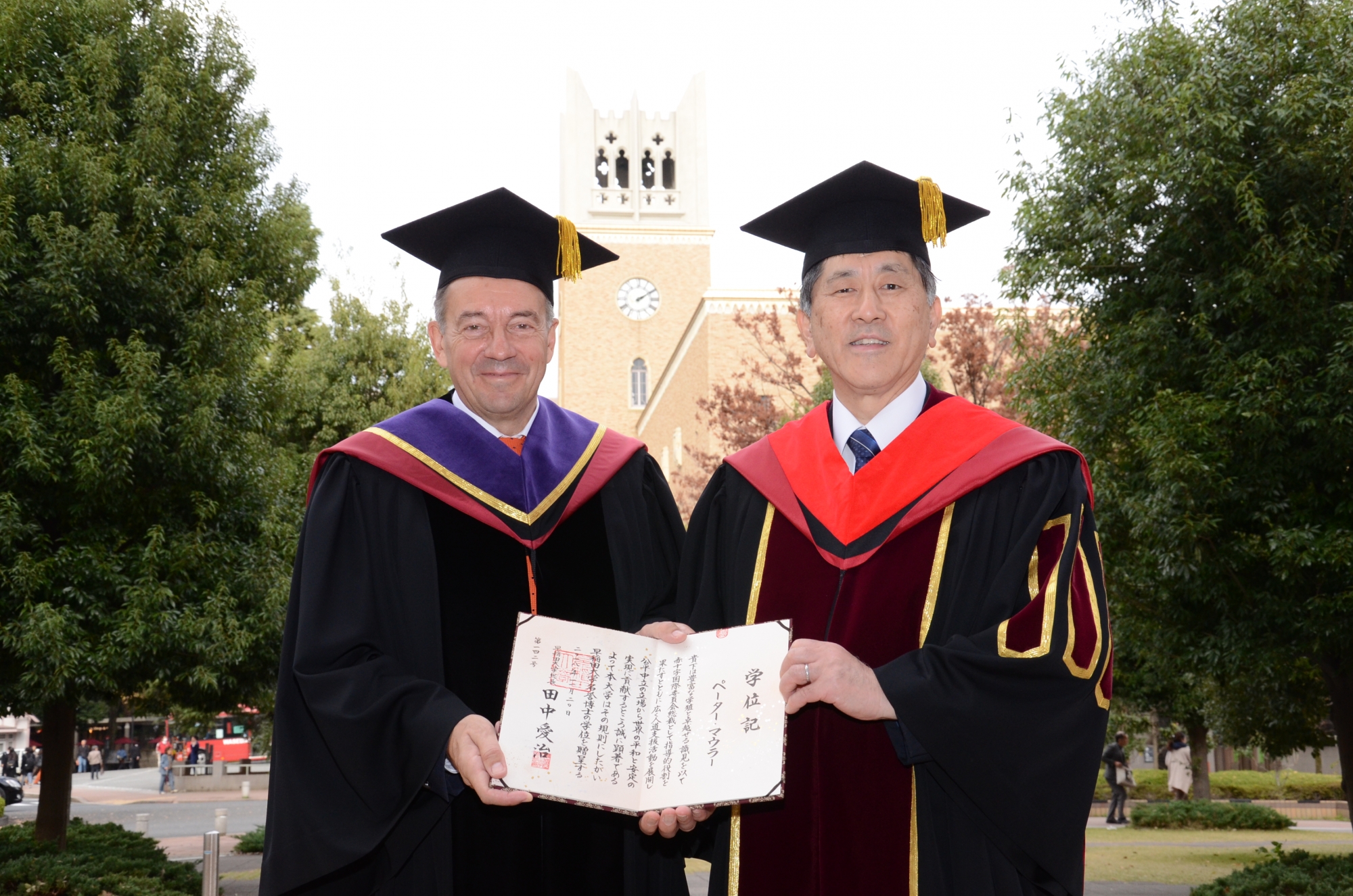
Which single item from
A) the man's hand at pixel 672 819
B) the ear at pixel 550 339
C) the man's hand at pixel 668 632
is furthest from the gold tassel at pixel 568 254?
the man's hand at pixel 672 819

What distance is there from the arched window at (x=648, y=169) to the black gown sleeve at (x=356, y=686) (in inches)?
1997

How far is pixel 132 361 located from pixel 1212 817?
51.4 ft

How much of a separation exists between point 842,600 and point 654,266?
44803 mm

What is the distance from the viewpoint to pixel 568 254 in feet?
11.5

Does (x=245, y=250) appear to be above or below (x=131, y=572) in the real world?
above

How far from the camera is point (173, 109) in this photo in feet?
27.7

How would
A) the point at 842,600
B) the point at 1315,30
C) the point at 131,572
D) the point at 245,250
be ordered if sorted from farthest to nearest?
the point at 245,250, the point at 131,572, the point at 1315,30, the point at 842,600

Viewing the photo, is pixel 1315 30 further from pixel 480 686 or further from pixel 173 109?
pixel 173 109

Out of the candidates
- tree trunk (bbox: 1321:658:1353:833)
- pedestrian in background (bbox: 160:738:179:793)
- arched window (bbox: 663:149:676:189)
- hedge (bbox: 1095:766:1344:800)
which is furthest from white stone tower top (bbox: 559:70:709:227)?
tree trunk (bbox: 1321:658:1353:833)

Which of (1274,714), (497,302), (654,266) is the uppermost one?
(654,266)

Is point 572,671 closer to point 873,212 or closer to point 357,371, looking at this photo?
point 873,212

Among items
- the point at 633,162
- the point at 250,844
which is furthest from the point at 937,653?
the point at 633,162

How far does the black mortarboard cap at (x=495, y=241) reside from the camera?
Answer: 3371 mm

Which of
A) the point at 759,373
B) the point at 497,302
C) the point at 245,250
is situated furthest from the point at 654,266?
the point at 497,302
